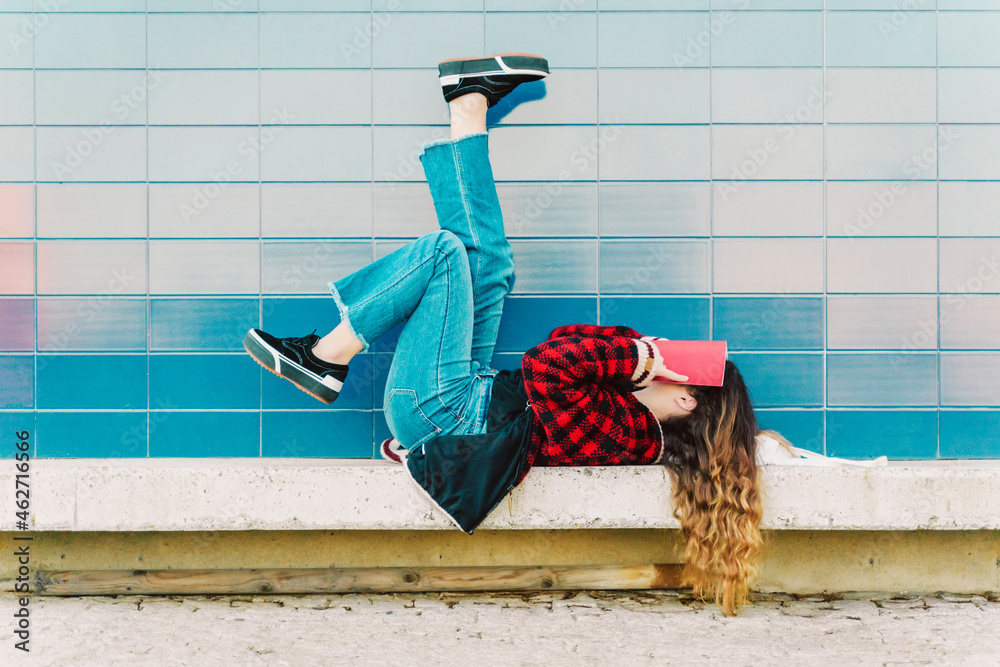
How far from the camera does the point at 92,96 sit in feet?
8.24

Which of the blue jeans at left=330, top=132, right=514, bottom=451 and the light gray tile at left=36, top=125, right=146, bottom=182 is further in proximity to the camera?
the light gray tile at left=36, top=125, right=146, bottom=182

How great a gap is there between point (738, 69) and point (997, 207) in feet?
3.72

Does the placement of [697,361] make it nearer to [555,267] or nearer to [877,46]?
[555,267]

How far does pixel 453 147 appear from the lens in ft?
7.11

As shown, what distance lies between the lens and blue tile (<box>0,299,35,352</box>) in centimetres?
250

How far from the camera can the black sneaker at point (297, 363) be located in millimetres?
2025

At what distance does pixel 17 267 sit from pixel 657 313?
2.48 meters

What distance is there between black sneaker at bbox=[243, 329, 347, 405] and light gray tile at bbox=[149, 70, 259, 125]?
98 centimetres

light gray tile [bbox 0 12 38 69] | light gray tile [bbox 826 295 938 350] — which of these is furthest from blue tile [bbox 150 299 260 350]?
light gray tile [bbox 826 295 938 350]

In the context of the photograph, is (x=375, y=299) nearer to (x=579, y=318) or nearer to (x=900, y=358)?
(x=579, y=318)

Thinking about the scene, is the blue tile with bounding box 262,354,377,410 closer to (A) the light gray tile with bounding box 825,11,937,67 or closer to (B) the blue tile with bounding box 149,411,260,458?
(B) the blue tile with bounding box 149,411,260,458

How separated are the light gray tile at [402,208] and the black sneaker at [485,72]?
0.41 meters

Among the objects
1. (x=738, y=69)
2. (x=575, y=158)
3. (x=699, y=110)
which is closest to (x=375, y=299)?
(x=575, y=158)

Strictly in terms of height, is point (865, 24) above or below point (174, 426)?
above
